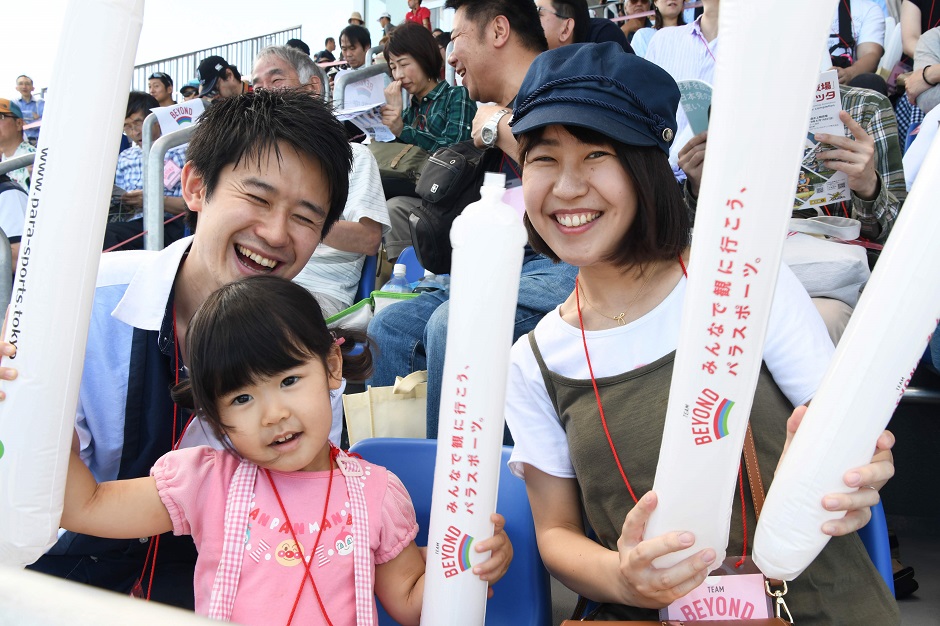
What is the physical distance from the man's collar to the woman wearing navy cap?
0.75 meters

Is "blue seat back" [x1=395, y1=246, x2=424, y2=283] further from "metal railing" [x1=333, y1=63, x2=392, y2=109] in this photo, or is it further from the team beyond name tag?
the team beyond name tag

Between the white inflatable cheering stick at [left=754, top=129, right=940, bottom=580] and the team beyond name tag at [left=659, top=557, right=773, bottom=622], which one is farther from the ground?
the white inflatable cheering stick at [left=754, top=129, right=940, bottom=580]

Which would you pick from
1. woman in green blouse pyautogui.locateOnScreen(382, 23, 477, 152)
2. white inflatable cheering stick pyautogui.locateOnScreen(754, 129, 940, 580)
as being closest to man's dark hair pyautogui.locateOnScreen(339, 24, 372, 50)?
woman in green blouse pyautogui.locateOnScreen(382, 23, 477, 152)

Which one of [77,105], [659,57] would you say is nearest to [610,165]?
[77,105]

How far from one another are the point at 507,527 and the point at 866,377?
97 cm

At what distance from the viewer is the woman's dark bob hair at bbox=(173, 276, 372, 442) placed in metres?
1.33

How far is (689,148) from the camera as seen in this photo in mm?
2324

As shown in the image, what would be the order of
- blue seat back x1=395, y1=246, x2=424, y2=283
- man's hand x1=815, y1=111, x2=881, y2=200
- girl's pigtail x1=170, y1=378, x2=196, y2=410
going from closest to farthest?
1. girl's pigtail x1=170, y1=378, x2=196, y2=410
2. man's hand x1=815, y1=111, x2=881, y2=200
3. blue seat back x1=395, y1=246, x2=424, y2=283

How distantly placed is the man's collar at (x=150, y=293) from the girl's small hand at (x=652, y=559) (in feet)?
3.58

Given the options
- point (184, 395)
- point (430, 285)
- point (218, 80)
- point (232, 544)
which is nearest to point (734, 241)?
point (232, 544)

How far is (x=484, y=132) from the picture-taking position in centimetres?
263

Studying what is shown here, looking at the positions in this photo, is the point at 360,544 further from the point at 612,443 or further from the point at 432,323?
the point at 432,323

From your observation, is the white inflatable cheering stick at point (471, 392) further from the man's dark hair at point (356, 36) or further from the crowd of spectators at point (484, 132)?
the man's dark hair at point (356, 36)

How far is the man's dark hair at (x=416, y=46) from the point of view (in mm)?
4285
